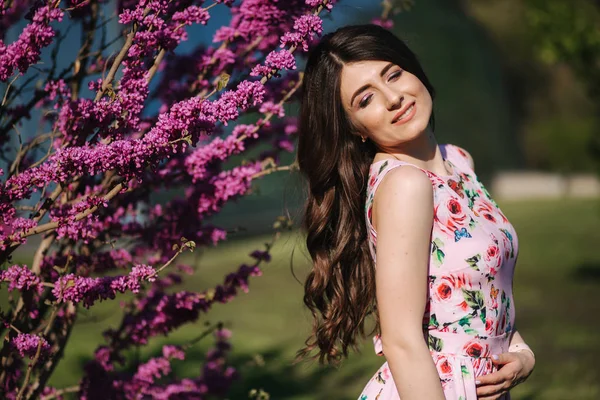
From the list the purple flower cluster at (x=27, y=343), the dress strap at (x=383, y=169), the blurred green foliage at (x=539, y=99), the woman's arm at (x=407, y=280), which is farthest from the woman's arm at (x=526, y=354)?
the blurred green foliage at (x=539, y=99)

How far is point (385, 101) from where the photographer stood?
7.07 ft

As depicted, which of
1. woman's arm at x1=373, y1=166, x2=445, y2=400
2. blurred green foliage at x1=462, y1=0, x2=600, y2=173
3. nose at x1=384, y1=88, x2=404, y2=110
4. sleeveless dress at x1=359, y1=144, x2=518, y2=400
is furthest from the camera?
blurred green foliage at x1=462, y1=0, x2=600, y2=173

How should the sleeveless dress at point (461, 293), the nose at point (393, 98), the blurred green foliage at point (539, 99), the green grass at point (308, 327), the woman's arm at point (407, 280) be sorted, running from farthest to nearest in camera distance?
the blurred green foliage at point (539, 99), the green grass at point (308, 327), the nose at point (393, 98), the sleeveless dress at point (461, 293), the woman's arm at point (407, 280)

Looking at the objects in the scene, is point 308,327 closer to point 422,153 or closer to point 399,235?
point 422,153

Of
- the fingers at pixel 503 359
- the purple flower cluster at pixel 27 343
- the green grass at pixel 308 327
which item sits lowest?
the green grass at pixel 308 327

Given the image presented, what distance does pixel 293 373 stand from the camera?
18.8 feet

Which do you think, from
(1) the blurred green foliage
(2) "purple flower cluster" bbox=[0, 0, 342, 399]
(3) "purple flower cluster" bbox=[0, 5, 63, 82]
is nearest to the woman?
(2) "purple flower cluster" bbox=[0, 0, 342, 399]

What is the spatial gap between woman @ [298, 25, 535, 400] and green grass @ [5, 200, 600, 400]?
1.04 ft

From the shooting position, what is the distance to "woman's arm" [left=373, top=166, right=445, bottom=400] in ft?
6.22

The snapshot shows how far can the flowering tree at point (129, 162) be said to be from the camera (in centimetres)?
210

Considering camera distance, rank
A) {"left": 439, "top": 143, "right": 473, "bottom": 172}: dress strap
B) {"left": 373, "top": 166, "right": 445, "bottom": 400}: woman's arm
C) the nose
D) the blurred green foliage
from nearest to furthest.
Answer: {"left": 373, "top": 166, "right": 445, "bottom": 400}: woman's arm
the nose
{"left": 439, "top": 143, "right": 473, "bottom": 172}: dress strap
the blurred green foliage

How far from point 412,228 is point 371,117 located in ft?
Result: 1.40

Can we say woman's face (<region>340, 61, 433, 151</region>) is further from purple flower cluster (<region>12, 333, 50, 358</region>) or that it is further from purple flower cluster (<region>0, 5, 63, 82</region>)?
purple flower cluster (<region>12, 333, 50, 358</region>)

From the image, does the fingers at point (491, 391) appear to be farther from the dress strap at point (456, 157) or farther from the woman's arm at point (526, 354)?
the dress strap at point (456, 157)
